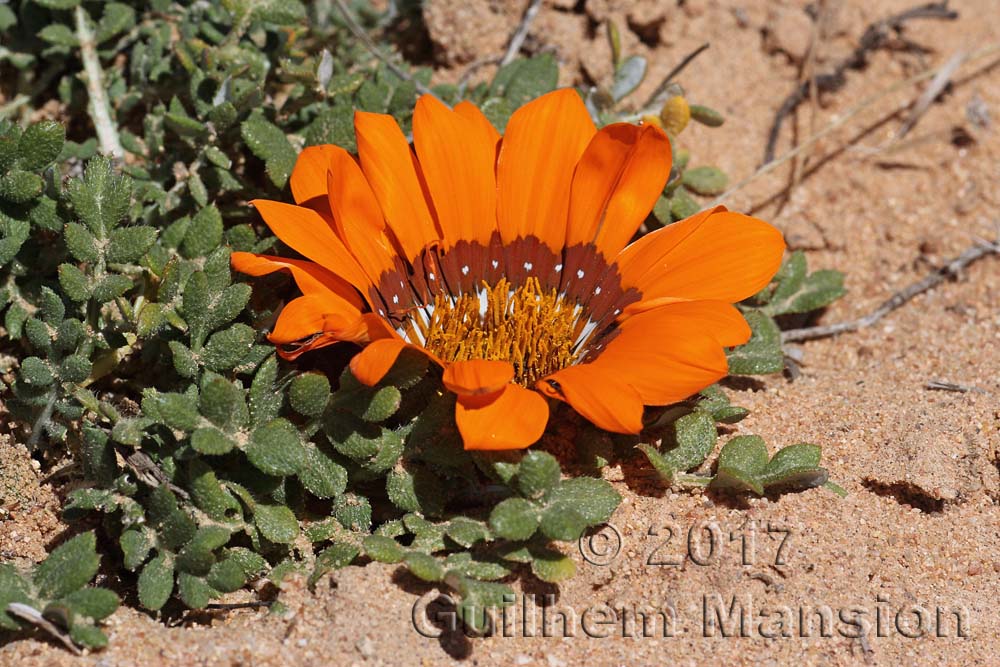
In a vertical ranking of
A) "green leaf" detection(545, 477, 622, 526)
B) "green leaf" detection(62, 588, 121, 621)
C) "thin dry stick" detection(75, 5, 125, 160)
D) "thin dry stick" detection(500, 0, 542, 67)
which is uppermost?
"thin dry stick" detection(500, 0, 542, 67)

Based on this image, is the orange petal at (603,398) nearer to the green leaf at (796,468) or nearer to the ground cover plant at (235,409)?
the ground cover plant at (235,409)

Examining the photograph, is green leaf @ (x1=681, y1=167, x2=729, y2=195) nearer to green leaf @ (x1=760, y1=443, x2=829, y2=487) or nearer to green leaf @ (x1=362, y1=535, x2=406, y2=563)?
green leaf @ (x1=760, y1=443, x2=829, y2=487)

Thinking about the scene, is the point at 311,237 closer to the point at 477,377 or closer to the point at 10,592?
the point at 477,377

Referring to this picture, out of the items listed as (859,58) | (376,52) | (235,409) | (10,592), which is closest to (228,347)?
(235,409)

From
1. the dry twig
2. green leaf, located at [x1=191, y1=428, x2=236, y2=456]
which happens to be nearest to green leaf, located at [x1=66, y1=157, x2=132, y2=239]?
green leaf, located at [x1=191, y1=428, x2=236, y2=456]

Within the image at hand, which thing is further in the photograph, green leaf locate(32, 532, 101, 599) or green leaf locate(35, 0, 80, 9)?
green leaf locate(35, 0, 80, 9)

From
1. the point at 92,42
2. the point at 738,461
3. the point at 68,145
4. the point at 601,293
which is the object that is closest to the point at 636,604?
the point at 738,461

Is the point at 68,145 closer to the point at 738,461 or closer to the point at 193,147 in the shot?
the point at 193,147
